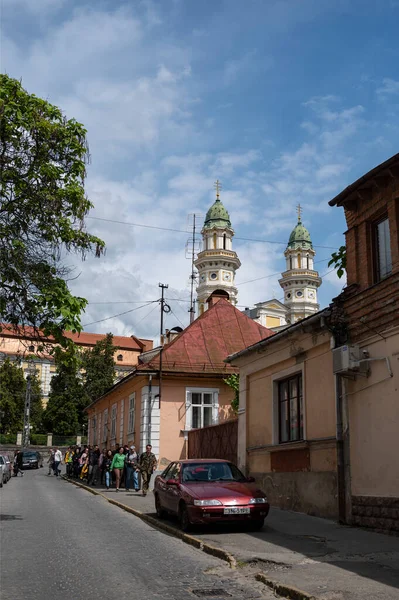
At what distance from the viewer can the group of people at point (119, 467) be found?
20891 millimetres

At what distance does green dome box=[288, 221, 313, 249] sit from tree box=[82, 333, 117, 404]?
4224 centimetres

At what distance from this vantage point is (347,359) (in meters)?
12.2

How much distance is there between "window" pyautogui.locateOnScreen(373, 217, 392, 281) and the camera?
12.0 metres

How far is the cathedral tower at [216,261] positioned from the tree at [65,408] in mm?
27001

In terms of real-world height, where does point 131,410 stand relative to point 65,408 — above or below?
below

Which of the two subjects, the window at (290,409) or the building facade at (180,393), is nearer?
the window at (290,409)

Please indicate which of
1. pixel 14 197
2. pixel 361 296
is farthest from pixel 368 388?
pixel 14 197

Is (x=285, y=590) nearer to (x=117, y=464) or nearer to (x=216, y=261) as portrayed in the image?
(x=117, y=464)

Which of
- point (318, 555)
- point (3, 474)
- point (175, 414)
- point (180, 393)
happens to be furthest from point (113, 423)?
point (318, 555)

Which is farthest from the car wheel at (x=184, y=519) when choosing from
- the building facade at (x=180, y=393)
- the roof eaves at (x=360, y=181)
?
the building facade at (x=180, y=393)

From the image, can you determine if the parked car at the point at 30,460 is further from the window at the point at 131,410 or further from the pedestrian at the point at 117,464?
the pedestrian at the point at 117,464

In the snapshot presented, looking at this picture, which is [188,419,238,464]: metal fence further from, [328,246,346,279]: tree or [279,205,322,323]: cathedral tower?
[279,205,322,323]: cathedral tower

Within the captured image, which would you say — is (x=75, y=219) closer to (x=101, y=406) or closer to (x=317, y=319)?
(x=317, y=319)

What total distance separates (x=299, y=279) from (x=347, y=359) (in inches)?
3663
